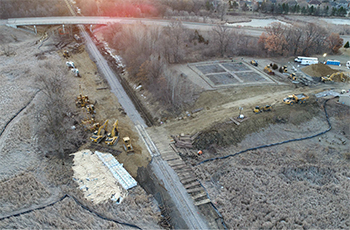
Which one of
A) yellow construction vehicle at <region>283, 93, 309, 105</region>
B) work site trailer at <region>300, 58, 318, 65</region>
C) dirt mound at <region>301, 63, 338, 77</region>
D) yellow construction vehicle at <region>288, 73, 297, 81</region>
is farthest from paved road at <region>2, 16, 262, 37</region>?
yellow construction vehicle at <region>283, 93, 309, 105</region>

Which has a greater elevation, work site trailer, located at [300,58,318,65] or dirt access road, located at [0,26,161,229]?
work site trailer, located at [300,58,318,65]

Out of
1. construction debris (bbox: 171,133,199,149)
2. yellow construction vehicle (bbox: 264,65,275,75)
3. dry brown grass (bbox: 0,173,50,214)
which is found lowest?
construction debris (bbox: 171,133,199,149)

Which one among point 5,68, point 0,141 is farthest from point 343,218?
point 5,68

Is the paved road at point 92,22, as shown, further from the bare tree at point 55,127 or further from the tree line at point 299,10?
the tree line at point 299,10

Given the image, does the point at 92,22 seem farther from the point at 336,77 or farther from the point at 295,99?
the point at 336,77

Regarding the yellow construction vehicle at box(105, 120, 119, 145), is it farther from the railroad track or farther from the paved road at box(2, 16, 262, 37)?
the paved road at box(2, 16, 262, 37)

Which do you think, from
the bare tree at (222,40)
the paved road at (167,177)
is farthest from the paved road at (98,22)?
the paved road at (167,177)
